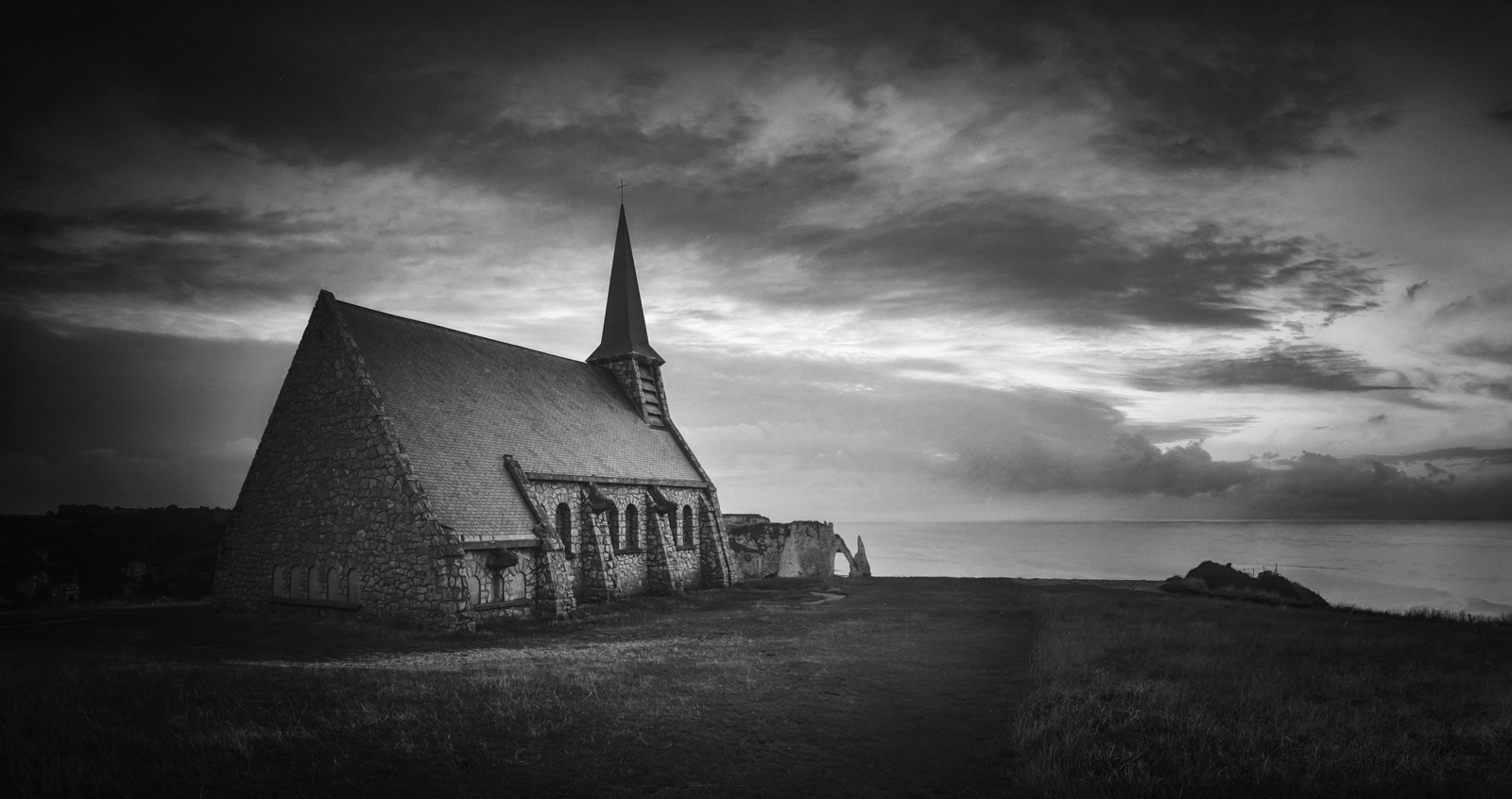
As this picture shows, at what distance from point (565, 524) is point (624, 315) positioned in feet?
52.3

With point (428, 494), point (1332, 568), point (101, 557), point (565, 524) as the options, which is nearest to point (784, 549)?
point (565, 524)

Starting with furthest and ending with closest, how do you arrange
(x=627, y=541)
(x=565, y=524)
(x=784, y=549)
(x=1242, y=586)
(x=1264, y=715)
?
(x=784, y=549) < (x=1242, y=586) < (x=627, y=541) < (x=565, y=524) < (x=1264, y=715)

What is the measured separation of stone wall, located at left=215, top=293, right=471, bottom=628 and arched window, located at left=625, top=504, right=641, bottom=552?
12.0m

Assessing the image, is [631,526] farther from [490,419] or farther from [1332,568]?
[1332,568]

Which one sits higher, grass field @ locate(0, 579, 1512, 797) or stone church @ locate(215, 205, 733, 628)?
stone church @ locate(215, 205, 733, 628)

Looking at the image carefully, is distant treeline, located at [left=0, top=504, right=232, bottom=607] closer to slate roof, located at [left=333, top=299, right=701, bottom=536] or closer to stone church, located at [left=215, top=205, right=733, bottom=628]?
stone church, located at [left=215, top=205, right=733, bottom=628]

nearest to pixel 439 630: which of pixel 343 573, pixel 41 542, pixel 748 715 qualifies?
pixel 343 573

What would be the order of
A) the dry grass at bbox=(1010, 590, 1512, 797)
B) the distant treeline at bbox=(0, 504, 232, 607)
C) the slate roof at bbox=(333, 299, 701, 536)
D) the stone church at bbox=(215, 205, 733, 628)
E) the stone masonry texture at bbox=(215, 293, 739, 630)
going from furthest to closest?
the distant treeline at bbox=(0, 504, 232, 607), the slate roof at bbox=(333, 299, 701, 536), the stone church at bbox=(215, 205, 733, 628), the stone masonry texture at bbox=(215, 293, 739, 630), the dry grass at bbox=(1010, 590, 1512, 797)

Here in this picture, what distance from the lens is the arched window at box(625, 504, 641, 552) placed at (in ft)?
113

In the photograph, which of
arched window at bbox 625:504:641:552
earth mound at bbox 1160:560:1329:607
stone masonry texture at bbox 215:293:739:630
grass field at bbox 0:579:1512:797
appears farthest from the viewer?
earth mound at bbox 1160:560:1329:607

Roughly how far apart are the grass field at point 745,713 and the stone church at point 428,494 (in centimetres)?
239

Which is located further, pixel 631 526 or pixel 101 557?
pixel 631 526

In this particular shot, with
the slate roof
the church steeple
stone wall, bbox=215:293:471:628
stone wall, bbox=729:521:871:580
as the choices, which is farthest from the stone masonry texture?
stone wall, bbox=729:521:871:580

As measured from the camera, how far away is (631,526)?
34906 mm
